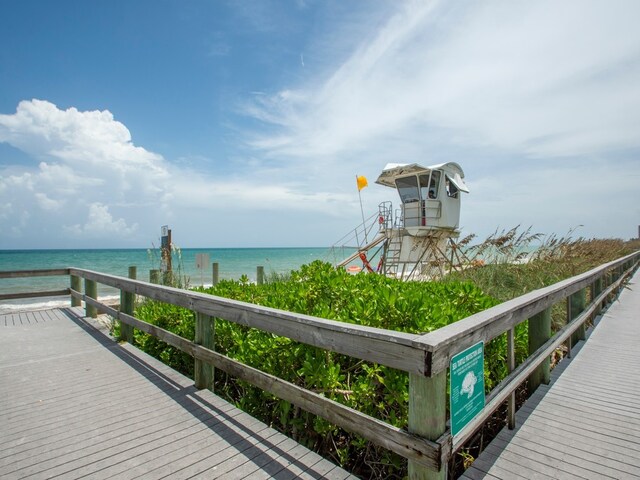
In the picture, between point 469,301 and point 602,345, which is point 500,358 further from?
point 602,345

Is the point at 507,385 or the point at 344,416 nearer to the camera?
the point at 344,416

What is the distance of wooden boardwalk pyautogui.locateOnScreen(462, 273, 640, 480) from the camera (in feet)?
7.16

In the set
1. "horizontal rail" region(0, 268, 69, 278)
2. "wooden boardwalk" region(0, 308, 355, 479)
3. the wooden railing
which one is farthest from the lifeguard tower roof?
"wooden boardwalk" region(0, 308, 355, 479)

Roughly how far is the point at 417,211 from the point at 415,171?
68.6 inches

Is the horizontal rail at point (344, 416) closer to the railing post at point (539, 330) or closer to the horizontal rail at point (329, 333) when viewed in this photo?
the horizontal rail at point (329, 333)

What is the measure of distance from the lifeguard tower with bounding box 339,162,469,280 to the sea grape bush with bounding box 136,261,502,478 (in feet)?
36.3

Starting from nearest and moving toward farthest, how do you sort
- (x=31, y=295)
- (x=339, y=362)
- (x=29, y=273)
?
1. (x=339, y=362)
2. (x=29, y=273)
3. (x=31, y=295)

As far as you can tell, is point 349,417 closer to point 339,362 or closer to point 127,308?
point 339,362

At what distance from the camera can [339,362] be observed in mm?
3107

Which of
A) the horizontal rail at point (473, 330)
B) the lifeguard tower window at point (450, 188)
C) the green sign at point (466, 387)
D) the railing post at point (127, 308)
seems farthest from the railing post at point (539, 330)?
the lifeguard tower window at point (450, 188)

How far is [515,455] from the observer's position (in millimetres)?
2332

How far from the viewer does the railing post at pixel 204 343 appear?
3.38 meters

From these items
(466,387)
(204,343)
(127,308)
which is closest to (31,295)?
(127,308)

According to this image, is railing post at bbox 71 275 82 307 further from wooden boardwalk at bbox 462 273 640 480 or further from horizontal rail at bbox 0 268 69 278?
wooden boardwalk at bbox 462 273 640 480
